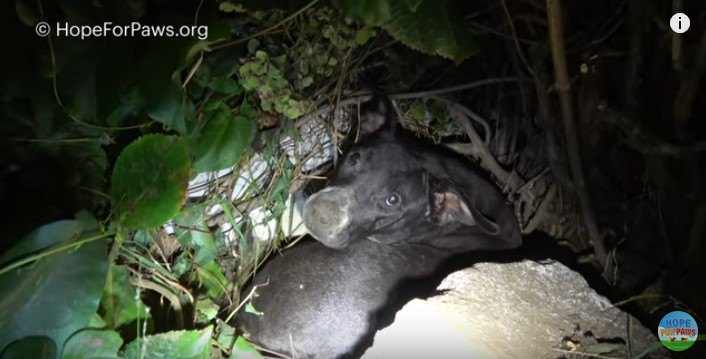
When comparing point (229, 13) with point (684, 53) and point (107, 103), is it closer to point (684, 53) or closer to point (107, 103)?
point (107, 103)

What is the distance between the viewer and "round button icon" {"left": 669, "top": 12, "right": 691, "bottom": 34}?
1909 millimetres

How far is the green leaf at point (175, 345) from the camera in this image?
177 cm

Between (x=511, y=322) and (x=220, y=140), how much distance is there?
4.28ft

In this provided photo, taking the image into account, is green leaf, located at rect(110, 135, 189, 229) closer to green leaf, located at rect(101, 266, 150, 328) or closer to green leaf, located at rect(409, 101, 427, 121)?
green leaf, located at rect(101, 266, 150, 328)

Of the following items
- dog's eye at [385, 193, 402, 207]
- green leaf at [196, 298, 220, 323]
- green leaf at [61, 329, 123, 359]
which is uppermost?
dog's eye at [385, 193, 402, 207]

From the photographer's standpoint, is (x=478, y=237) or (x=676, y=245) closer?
(x=676, y=245)

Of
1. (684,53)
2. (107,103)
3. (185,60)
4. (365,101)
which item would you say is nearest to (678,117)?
(684,53)

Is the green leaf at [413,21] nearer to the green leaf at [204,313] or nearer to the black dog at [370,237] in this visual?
the black dog at [370,237]

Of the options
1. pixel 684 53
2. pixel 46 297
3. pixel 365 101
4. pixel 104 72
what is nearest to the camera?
pixel 46 297

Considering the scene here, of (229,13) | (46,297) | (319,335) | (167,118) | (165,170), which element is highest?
(229,13)

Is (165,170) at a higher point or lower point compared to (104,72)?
lower

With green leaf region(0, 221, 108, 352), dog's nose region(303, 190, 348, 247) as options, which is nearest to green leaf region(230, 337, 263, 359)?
dog's nose region(303, 190, 348, 247)

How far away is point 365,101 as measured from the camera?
250cm

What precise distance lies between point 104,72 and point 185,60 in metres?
0.25
